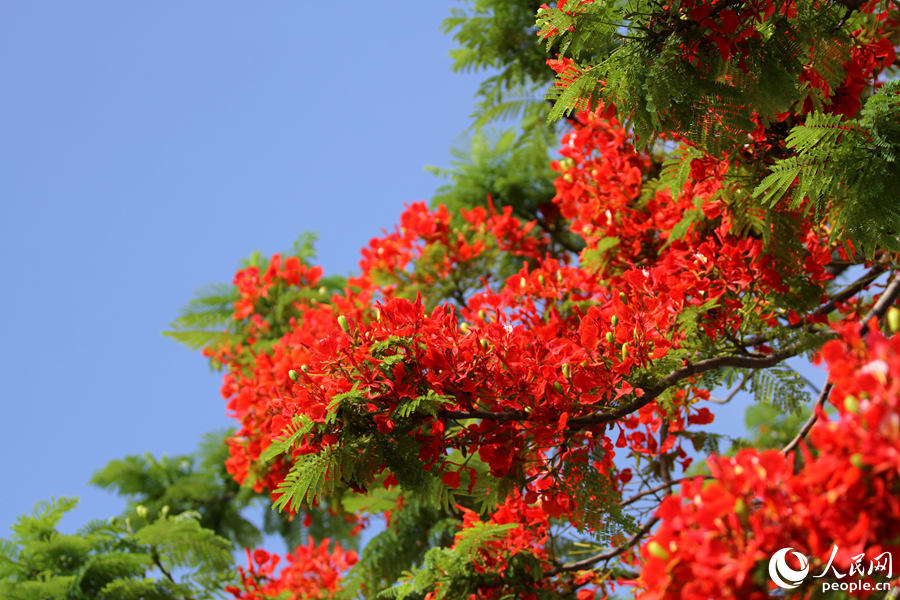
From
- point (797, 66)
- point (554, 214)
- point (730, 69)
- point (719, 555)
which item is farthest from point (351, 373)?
point (554, 214)

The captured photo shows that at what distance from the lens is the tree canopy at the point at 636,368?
1639mm

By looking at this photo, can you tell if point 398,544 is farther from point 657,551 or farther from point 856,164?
point 657,551

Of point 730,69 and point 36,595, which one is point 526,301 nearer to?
point 730,69

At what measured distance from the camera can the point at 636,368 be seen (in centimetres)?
281

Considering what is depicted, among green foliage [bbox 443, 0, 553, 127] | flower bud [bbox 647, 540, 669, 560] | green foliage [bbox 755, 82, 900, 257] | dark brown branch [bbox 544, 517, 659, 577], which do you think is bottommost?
flower bud [bbox 647, 540, 669, 560]

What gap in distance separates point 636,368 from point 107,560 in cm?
331

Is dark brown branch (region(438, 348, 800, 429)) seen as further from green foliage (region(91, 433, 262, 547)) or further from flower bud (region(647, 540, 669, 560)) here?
green foliage (region(91, 433, 262, 547))

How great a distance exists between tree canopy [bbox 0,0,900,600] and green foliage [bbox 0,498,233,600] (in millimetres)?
17

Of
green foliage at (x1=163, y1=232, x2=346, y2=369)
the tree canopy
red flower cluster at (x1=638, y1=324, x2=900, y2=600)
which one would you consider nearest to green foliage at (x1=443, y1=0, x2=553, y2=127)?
the tree canopy

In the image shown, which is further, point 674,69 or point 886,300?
point 886,300

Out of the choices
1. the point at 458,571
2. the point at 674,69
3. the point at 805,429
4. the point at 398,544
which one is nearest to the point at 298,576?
the point at 398,544

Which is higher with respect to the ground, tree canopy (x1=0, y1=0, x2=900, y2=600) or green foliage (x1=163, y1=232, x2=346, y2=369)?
green foliage (x1=163, y1=232, x2=346, y2=369)

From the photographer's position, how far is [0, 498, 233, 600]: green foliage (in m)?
4.42

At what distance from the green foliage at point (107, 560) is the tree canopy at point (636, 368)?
0.7 inches
